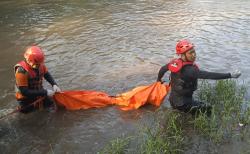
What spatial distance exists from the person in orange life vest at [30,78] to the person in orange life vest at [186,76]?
90.3 inches

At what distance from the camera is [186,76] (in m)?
6.88

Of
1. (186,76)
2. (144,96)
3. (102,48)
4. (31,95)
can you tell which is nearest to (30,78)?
(31,95)

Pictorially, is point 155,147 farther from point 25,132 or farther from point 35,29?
point 35,29

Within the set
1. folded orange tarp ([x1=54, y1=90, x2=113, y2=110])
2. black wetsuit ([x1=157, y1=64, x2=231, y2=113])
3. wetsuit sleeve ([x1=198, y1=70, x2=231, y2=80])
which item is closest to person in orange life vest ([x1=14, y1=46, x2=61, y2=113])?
folded orange tarp ([x1=54, y1=90, x2=113, y2=110])

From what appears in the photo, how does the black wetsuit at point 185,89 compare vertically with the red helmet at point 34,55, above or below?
below

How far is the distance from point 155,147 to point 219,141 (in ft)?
3.97

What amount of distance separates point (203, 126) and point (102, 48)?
572 centimetres

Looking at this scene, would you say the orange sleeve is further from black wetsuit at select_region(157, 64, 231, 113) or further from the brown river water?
black wetsuit at select_region(157, 64, 231, 113)

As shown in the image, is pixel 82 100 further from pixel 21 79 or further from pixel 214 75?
pixel 214 75

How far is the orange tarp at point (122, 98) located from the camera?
7668 mm

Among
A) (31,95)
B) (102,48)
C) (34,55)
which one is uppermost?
(34,55)

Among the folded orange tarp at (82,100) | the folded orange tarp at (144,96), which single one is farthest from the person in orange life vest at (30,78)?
the folded orange tarp at (144,96)

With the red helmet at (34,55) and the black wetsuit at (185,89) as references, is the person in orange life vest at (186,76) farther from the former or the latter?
the red helmet at (34,55)

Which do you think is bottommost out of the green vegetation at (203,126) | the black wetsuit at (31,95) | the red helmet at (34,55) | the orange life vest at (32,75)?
the green vegetation at (203,126)
